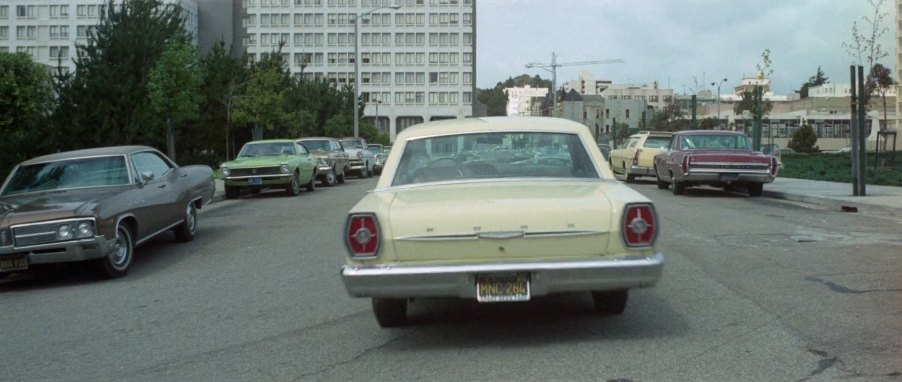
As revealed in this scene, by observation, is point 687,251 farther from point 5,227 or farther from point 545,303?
point 5,227

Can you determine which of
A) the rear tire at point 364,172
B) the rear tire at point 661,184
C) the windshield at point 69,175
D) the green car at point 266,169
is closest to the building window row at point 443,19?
the rear tire at point 364,172

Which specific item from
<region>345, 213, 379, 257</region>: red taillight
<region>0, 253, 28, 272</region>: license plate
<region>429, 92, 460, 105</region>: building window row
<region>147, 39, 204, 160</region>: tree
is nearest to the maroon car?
<region>0, 253, 28, 272</region>: license plate

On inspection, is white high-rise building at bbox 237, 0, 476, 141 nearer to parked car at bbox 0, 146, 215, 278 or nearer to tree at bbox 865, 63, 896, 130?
tree at bbox 865, 63, 896, 130

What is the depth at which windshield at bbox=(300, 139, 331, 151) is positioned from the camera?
2978 centimetres

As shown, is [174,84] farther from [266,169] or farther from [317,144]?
[266,169]

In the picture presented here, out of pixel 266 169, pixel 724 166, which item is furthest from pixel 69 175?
pixel 724 166

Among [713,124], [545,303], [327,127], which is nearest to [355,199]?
[545,303]

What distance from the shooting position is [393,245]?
18.9ft

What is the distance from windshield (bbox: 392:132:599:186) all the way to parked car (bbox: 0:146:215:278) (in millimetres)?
4226

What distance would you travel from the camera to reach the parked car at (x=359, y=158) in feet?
116

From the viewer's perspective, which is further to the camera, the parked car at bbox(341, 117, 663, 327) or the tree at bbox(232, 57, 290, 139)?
the tree at bbox(232, 57, 290, 139)

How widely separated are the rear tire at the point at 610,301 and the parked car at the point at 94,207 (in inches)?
215

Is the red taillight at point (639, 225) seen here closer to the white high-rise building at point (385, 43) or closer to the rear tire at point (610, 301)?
the rear tire at point (610, 301)

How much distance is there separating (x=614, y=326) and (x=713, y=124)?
63.3 meters
